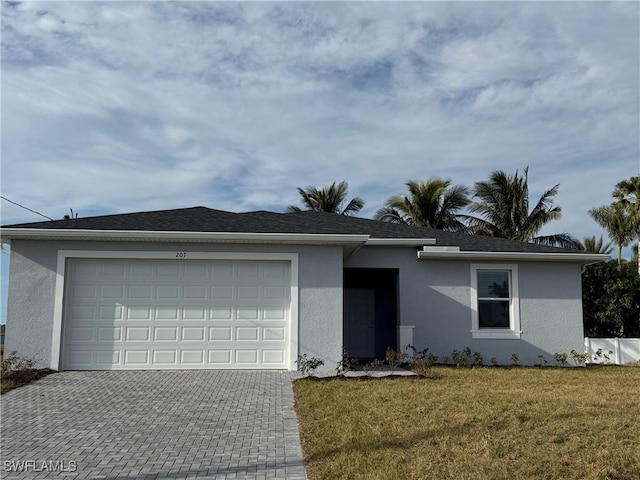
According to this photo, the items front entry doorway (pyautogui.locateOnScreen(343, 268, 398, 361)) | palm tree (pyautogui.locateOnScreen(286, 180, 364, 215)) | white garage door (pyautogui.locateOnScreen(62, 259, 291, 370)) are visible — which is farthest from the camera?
palm tree (pyautogui.locateOnScreen(286, 180, 364, 215))

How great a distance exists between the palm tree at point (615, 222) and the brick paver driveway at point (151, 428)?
2459 centimetres

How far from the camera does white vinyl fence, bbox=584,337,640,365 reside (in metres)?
16.8

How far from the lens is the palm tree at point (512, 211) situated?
29516mm

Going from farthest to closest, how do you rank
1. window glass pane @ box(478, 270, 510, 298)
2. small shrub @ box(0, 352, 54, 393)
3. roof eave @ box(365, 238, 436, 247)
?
1. window glass pane @ box(478, 270, 510, 298)
2. roof eave @ box(365, 238, 436, 247)
3. small shrub @ box(0, 352, 54, 393)

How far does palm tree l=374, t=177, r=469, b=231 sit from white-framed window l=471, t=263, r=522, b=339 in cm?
1547

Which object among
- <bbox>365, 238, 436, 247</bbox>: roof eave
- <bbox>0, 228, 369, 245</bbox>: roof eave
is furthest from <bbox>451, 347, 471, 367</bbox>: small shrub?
<bbox>0, 228, 369, 245</bbox>: roof eave

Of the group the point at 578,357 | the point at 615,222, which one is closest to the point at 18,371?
the point at 578,357

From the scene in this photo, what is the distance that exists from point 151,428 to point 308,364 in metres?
4.68

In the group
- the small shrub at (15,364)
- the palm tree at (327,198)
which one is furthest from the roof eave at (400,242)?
the palm tree at (327,198)

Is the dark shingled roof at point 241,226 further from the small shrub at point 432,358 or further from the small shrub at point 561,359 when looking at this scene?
the small shrub at point 432,358

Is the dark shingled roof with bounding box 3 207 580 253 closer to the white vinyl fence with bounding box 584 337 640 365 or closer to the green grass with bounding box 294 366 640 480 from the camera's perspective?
the green grass with bounding box 294 366 640 480

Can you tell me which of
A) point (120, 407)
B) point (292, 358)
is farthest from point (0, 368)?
point (292, 358)

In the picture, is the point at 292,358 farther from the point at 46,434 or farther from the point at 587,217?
→ the point at 587,217

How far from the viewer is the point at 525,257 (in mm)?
13844
